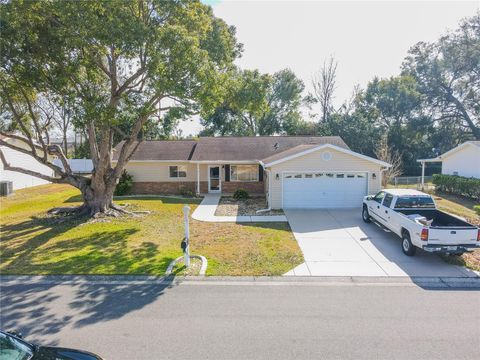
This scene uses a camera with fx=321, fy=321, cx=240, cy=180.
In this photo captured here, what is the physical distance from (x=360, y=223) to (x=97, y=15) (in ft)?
44.8

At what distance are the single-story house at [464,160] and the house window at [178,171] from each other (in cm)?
1882

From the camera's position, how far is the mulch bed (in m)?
17.0

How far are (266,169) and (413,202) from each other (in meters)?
8.67

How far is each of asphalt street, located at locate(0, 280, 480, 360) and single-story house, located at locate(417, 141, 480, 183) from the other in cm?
1996

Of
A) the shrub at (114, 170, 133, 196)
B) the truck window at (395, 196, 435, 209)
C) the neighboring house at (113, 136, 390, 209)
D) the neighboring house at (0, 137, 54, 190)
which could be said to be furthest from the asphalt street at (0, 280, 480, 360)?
the neighboring house at (0, 137, 54, 190)

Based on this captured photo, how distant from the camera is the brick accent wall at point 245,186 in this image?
76.7 ft

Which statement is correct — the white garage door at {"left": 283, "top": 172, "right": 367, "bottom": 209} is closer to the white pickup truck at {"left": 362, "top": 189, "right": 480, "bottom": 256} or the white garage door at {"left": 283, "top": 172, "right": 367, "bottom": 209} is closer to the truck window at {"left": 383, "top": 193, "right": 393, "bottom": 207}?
the white pickup truck at {"left": 362, "top": 189, "right": 480, "bottom": 256}

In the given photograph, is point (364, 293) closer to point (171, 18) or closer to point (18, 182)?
point (171, 18)

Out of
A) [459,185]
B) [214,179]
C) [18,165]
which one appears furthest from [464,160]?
[18,165]

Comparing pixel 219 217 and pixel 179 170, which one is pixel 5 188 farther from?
pixel 219 217

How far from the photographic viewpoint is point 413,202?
39.2 feet

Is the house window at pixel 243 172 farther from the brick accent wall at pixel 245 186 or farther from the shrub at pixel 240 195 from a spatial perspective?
the shrub at pixel 240 195

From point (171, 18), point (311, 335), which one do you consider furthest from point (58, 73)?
point (311, 335)

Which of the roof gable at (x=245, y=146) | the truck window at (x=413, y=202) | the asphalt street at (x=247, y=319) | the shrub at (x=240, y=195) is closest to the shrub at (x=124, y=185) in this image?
the roof gable at (x=245, y=146)
